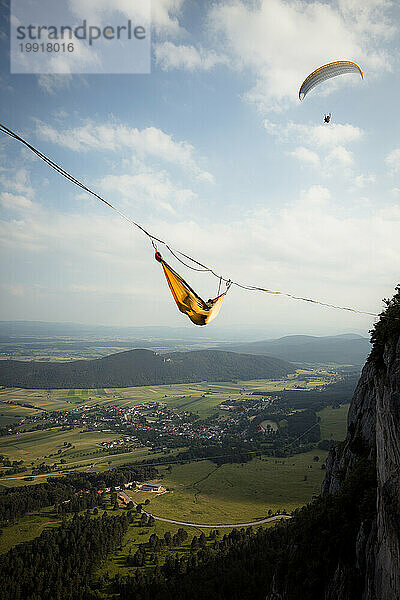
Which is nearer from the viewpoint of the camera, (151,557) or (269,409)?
(151,557)

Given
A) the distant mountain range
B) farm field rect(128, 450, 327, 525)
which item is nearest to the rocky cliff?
farm field rect(128, 450, 327, 525)

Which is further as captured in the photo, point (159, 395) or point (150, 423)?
point (159, 395)

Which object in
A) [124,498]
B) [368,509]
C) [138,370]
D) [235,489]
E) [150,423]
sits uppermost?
[368,509]

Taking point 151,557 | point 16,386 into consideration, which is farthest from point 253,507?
point 16,386

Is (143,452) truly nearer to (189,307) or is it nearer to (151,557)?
(151,557)

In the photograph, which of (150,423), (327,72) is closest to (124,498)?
(150,423)

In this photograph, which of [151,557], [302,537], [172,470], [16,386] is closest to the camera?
[302,537]

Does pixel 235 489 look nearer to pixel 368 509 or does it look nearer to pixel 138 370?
pixel 368 509

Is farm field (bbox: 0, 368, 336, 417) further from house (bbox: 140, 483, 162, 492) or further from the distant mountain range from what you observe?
house (bbox: 140, 483, 162, 492)
